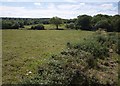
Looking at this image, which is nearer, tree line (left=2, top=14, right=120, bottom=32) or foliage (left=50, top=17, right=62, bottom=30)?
tree line (left=2, top=14, right=120, bottom=32)

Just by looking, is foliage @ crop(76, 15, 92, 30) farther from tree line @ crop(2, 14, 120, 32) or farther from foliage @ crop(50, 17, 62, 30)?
foliage @ crop(50, 17, 62, 30)

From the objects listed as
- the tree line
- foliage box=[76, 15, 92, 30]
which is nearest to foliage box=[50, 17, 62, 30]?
the tree line

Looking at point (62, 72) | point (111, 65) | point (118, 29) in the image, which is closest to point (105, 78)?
point (62, 72)

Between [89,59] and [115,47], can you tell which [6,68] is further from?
[115,47]

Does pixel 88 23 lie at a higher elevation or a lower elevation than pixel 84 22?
lower

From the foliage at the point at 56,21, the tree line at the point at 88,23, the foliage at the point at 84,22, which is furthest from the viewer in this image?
the foliage at the point at 56,21

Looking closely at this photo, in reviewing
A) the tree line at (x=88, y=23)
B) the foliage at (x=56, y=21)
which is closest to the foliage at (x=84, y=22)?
the tree line at (x=88, y=23)

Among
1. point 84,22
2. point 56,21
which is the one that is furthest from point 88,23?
point 56,21

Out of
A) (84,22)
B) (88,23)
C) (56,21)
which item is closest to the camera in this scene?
(84,22)

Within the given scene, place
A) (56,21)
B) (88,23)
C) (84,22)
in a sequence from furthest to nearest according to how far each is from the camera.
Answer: (56,21) → (88,23) → (84,22)

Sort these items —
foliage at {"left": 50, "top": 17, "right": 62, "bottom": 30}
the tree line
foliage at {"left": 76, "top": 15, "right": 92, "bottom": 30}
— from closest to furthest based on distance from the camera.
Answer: the tree line
foliage at {"left": 76, "top": 15, "right": 92, "bottom": 30}
foliage at {"left": 50, "top": 17, "right": 62, "bottom": 30}

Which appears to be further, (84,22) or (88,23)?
(88,23)

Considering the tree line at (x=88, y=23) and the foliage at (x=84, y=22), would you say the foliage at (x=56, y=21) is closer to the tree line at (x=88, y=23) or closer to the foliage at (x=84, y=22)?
the tree line at (x=88, y=23)

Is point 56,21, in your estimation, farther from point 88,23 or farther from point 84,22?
point 88,23
